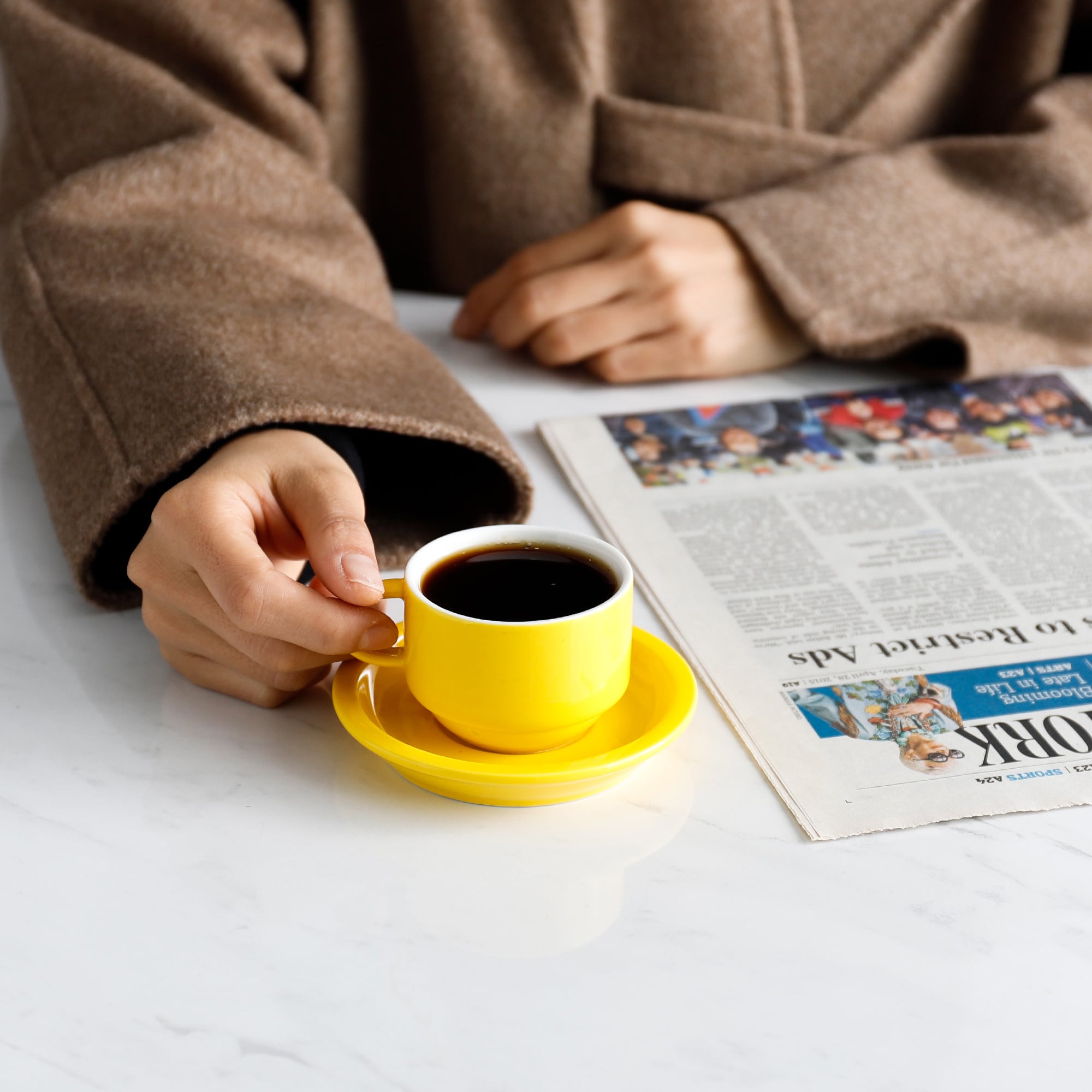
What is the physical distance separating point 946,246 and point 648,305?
24 cm

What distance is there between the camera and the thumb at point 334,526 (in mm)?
506

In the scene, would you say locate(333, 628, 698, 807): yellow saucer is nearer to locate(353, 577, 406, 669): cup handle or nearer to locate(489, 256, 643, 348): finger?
locate(353, 577, 406, 669): cup handle

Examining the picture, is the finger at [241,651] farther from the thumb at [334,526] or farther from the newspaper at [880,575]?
the newspaper at [880,575]

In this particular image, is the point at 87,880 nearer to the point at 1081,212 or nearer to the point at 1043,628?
the point at 1043,628

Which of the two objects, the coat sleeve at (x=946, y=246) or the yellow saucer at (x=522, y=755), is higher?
the coat sleeve at (x=946, y=246)

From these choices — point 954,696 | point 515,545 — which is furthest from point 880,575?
point 515,545

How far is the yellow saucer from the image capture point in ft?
1.52

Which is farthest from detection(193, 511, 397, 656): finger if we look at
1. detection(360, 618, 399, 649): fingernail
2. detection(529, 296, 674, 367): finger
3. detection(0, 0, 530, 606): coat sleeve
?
detection(529, 296, 674, 367): finger

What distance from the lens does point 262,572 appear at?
511 mm

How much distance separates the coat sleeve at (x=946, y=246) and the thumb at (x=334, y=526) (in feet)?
1.51

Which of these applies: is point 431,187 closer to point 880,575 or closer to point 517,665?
point 880,575

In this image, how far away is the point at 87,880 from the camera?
0.45m

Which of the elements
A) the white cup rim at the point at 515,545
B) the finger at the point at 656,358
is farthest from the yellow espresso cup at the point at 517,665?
the finger at the point at 656,358

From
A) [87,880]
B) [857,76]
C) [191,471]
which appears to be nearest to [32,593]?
[191,471]
